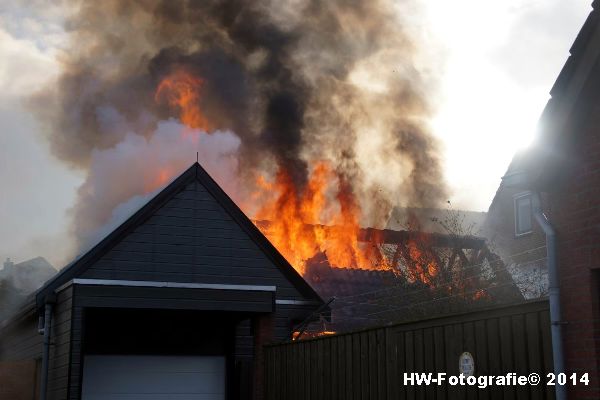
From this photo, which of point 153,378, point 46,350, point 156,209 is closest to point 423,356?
point 156,209

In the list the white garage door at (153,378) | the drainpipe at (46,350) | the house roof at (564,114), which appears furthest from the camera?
the white garage door at (153,378)

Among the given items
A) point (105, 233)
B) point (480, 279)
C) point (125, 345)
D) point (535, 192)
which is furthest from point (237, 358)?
point (535, 192)

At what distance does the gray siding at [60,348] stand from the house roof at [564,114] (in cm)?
966

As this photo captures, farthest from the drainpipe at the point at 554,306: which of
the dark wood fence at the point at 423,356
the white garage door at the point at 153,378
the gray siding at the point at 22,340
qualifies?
the gray siding at the point at 22,340

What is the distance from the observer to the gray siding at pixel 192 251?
1573cm

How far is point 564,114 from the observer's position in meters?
7.77

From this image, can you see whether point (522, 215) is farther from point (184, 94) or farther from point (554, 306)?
point (554, 306)

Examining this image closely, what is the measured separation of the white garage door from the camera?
52.9 ft

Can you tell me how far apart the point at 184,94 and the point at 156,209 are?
32.9 feet

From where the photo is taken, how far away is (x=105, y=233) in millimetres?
16141

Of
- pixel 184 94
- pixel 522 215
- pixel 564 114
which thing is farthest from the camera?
pixel 522 215

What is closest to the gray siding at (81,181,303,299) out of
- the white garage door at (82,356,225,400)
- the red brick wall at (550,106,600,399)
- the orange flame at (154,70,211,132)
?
the white garage door at (82,356,225,400)

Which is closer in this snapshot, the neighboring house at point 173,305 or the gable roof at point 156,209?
the neighboring house at point 173,305

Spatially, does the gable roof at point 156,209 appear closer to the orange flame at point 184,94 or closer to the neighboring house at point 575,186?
the orange flame at point 184,94
